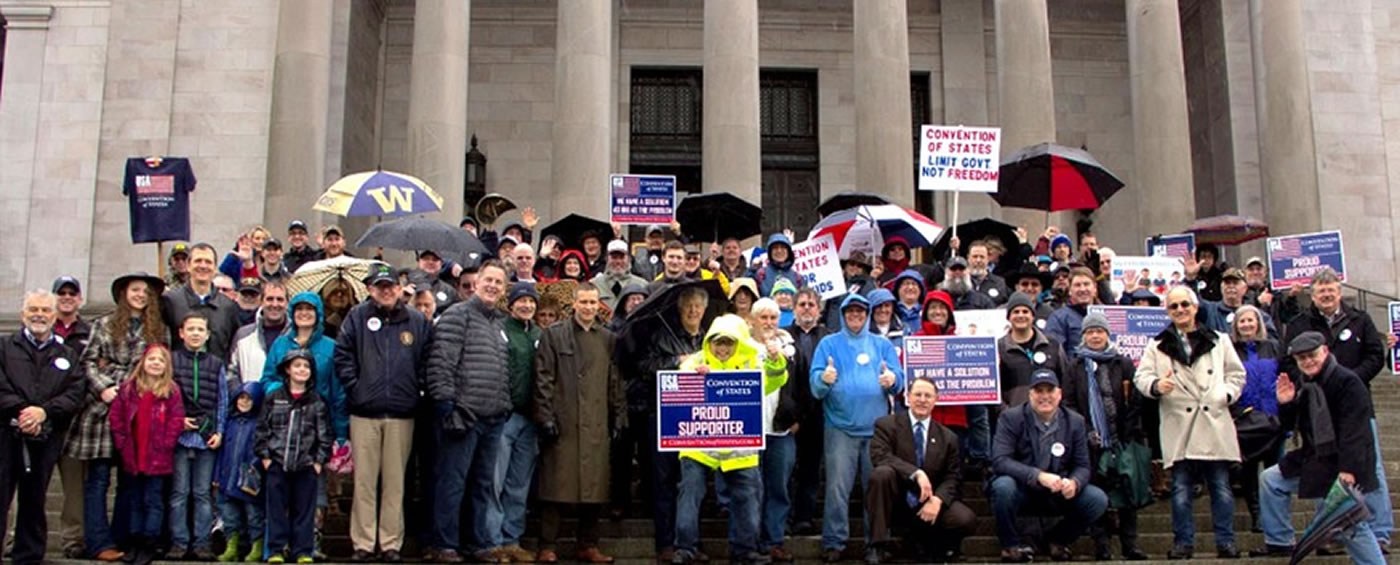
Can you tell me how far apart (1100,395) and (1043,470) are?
118cm

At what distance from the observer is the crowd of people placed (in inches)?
450

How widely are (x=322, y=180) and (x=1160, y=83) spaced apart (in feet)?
52.3

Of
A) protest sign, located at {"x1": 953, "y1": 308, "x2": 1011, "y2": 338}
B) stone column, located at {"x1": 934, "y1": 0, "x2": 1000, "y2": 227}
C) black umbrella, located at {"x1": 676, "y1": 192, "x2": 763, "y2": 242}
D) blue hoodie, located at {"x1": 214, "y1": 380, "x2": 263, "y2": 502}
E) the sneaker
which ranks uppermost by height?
stone column, located at {"x1": 934, "y1": 0, "x2": 1000, "y2": 227}

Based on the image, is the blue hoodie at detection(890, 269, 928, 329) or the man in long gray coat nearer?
the man in long gray coat

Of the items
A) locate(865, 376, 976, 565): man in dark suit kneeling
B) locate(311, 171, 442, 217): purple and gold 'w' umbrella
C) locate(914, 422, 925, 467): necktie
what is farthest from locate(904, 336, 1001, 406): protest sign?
locate(311, 171, 442, 217): purple and gold 'w' umbrella

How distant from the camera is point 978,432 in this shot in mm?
13148

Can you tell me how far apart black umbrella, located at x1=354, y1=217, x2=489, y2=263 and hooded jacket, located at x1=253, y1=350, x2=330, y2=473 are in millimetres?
4463

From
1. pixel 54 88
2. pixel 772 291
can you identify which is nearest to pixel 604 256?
pixel 772 291

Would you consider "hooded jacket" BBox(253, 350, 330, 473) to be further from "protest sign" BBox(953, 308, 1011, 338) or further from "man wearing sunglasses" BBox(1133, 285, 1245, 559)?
"man wearing sunglasses" BBox(1133, 285, 1245, 559)

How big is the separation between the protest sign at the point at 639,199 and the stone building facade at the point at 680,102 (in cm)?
444

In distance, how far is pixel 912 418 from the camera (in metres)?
12.2

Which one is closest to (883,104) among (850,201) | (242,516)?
(850,201)

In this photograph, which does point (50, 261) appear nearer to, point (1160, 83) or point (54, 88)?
point (54, 88)

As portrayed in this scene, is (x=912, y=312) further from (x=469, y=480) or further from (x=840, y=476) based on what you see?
(x=469, y=480)
